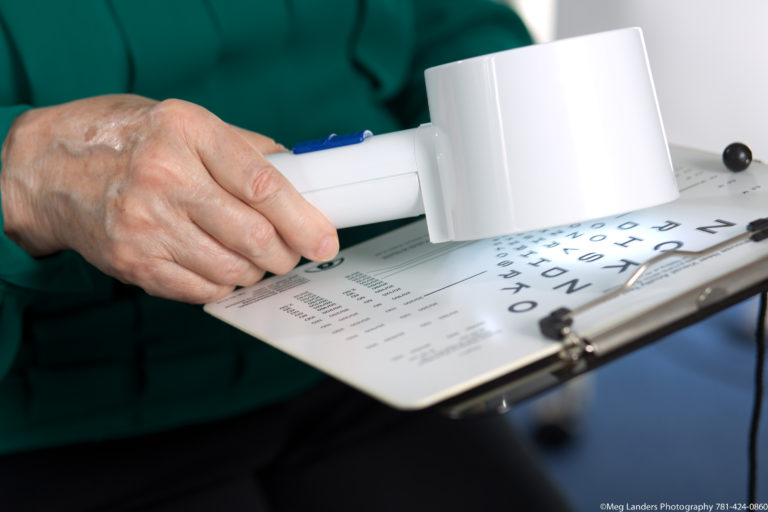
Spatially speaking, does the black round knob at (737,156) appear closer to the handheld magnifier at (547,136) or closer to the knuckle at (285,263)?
the handheld magnifier at (547,136)

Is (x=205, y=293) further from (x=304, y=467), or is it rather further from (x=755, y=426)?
(x=755, y=426)

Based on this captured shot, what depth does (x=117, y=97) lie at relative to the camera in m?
0.49

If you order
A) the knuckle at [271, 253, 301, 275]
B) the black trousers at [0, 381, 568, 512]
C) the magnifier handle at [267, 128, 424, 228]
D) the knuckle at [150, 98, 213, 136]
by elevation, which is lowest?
the black trousers at [0, 381, 568, 512]

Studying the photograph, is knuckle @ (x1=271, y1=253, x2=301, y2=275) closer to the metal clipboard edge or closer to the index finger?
the index finger

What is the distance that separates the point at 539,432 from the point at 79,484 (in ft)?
2.95

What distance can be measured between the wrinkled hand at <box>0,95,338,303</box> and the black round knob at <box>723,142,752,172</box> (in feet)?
0.92

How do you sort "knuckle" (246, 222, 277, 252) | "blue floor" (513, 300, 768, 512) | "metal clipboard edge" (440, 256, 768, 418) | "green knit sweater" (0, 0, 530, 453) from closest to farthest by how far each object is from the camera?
"metal clipboard edge" (440, 256, 768, 418), "knuckle" (246, 222, 277, 252), "green knit sweater" (0, 0, 530, 453), "blue floor" (513, 300, 768, 512)

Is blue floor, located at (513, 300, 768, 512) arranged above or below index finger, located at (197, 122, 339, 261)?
below

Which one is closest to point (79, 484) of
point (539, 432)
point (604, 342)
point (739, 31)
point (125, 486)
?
point (125, 486)

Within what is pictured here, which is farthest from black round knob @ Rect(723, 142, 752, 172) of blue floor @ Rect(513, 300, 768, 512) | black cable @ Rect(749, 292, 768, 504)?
blue floor @ Rect(513, 300, 768, 512)

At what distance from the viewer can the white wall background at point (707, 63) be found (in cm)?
50

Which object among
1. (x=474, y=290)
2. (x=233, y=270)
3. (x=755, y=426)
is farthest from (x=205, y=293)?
(x=755, y=426)

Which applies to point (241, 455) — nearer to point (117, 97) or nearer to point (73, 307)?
point (73, 307)

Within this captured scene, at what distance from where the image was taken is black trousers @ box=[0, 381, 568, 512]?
605 millimetres
